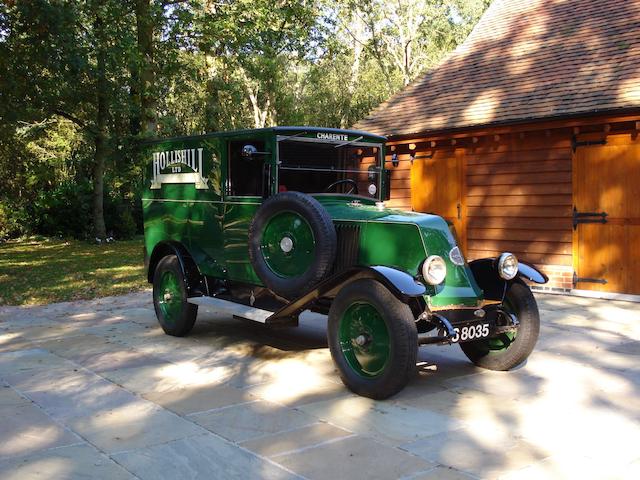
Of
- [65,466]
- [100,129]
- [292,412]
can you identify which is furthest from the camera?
[100,129]

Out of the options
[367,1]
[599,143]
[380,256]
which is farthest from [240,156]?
[367,1]

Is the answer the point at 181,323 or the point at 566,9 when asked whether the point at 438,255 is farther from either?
the point at 566,9

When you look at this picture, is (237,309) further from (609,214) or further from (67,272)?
(67,272)

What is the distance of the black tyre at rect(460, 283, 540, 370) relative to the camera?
20.0ft

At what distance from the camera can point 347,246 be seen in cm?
624

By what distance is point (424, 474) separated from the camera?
12.9ft

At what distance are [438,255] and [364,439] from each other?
184cm

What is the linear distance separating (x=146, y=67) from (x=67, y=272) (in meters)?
5.86

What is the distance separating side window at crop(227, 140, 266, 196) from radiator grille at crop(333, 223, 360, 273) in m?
1.06

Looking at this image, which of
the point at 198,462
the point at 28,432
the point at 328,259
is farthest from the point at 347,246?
the point at 28,432

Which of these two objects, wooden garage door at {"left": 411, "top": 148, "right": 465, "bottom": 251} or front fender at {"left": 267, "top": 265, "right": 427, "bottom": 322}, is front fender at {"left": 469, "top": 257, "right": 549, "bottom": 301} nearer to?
front fender at {"left": 267, "top": 265, "right": 427, "bottom": 322}

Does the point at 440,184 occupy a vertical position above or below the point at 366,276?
above

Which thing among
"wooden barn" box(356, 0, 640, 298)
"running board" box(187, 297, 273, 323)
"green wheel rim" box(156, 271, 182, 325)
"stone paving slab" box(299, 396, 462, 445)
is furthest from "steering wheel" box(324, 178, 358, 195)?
"wooden barn" box(356, 0, 640, 298)

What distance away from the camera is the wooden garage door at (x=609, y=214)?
10.3 m
